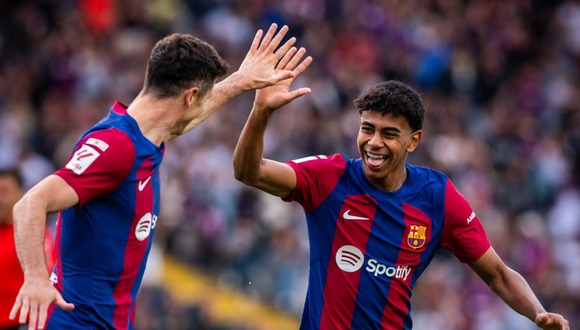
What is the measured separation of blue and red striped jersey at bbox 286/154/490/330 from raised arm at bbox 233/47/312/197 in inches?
4.1

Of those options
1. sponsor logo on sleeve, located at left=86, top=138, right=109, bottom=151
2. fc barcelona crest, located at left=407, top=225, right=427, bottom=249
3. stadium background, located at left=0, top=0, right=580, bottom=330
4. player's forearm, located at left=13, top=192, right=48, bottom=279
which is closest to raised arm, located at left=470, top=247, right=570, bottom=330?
fc barcelona crest, located at left=407, top=225, right=427, bottom=249

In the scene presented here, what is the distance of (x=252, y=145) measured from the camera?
6211 mm

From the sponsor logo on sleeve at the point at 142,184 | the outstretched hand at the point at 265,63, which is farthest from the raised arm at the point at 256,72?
the sponsor logo on sleeve at the point at 142,184

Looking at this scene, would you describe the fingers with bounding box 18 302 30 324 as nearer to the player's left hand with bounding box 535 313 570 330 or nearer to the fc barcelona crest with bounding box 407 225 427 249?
the fc barcelona crest with bounding box 407 225 427 249

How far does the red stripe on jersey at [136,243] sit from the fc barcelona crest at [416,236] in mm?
1581

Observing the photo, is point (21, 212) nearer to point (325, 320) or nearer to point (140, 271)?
point (140, 271)

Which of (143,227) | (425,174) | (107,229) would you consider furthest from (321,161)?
(107,229)

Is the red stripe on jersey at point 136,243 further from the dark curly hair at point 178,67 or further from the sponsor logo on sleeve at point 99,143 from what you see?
the dark curly hair at point 178,67

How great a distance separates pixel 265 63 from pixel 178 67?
2.41 feet

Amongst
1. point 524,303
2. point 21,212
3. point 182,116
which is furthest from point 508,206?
point 21,212

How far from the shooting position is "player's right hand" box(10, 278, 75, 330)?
5207 millimetres

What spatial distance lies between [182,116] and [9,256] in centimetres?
283

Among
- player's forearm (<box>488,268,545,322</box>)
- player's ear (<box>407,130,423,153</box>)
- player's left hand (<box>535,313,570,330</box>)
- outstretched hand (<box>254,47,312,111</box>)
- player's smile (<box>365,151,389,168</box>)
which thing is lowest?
player's left hand (<box>535,313,570,330</box>)

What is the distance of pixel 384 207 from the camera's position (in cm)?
670
